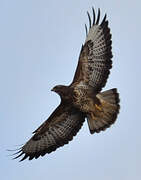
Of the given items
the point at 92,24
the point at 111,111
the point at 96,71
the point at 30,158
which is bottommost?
the point at 30,158

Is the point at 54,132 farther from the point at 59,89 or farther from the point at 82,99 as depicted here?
the point at 82,99

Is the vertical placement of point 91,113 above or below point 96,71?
below

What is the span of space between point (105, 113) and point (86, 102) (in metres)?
0.73

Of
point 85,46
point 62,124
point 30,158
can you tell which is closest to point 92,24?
point 85,46

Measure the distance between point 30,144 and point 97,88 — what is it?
2.35 meters

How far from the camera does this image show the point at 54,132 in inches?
658

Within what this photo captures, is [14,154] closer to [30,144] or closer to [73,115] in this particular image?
[30,144]

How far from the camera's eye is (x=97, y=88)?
15.9 metres

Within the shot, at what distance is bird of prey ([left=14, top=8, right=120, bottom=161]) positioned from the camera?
15.8 metres

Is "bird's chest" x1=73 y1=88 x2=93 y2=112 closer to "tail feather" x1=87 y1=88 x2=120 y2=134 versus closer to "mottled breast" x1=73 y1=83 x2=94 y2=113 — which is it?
"mottled breast" x1=73 y1=83 x2=94 y2=113

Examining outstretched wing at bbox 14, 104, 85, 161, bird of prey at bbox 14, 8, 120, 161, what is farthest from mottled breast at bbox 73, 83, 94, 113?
outstretched wing at bbox 14, 104, 85, 161

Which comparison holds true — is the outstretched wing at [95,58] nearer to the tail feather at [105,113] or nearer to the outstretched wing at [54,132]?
the tail feather at [105,113]

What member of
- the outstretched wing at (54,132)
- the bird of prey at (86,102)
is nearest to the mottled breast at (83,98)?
the bird of prey at (86,102)

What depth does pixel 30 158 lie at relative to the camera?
16.5 meters
